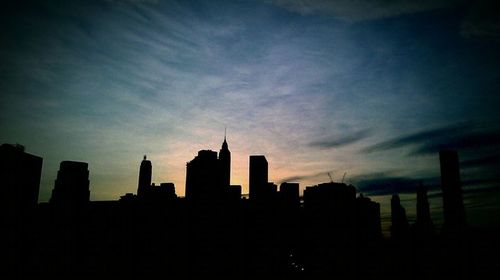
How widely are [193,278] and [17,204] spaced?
94153 millimetres

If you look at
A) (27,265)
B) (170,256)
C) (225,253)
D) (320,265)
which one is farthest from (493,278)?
(27,265)

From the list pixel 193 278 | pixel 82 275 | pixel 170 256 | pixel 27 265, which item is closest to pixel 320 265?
pixel 193 278

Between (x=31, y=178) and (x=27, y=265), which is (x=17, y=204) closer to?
(x=31, y=178)

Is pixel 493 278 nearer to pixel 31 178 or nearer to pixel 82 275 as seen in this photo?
pixel 82 275

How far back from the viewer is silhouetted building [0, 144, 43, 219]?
167 meters

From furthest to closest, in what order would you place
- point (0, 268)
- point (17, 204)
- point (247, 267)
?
point (247, 267), point (17, 204), point (0, 268)

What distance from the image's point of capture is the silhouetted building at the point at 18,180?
167m

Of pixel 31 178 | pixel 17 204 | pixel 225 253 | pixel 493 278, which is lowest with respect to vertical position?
pixel 493 278

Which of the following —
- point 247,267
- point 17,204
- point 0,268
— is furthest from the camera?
point 247,267

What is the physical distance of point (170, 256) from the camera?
19888cm

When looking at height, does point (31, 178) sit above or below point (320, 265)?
above

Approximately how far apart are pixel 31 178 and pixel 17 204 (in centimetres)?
1476

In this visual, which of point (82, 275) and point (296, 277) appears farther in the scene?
point (82, 275)

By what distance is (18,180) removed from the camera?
574 ft
